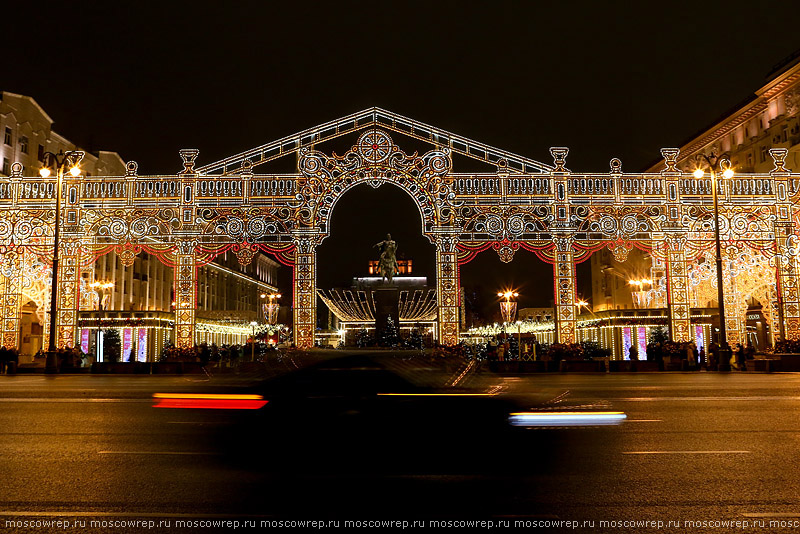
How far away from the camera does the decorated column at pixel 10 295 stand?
110 feet

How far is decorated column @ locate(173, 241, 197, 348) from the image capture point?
110ft

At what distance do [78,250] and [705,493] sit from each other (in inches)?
1310

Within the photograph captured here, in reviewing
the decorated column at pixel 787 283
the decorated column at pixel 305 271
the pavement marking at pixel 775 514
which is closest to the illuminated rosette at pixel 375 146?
the decorated column at pixel 305 271

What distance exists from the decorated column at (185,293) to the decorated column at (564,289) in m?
18.0

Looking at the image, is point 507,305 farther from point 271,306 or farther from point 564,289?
point 271,306

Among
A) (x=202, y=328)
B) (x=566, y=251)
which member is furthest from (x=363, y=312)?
(x=566, y=251)

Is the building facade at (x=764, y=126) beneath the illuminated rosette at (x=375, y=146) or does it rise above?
above

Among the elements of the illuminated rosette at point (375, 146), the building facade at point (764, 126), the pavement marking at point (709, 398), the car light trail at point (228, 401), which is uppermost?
the building facade at point (764, 126)

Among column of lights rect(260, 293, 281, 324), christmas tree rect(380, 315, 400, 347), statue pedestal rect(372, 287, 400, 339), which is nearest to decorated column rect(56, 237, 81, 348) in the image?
statue pedestal rect(372, 287, 400, 339)

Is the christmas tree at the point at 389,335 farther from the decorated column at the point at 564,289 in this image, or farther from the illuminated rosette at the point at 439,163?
the decorated column at the point at 564,289

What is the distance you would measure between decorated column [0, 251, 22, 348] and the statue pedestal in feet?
66.2

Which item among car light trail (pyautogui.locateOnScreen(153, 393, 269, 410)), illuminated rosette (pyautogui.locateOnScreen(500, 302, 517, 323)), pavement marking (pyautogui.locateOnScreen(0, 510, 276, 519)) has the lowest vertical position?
pavement marking (pyautogui.locateOnScreen(0, 510, 276, 519))

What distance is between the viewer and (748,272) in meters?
35.2

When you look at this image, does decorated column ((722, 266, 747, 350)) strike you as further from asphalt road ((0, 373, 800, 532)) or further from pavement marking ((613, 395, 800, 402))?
asphalt road ((0, 373, 800, 532))
